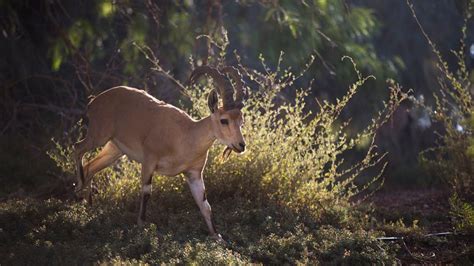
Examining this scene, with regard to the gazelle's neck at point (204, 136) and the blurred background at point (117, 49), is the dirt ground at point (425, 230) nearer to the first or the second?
the blurred background at point (117, 49)

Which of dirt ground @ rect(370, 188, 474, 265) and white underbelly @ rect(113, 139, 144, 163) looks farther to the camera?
white underbelly @ rect(113, 139, 144, 163)

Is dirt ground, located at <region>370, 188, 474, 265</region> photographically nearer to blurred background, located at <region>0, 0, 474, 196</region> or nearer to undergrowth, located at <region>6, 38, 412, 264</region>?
undergrowth, located at <region>6, 38, 412, 264</region>

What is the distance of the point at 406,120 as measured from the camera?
16906 mm

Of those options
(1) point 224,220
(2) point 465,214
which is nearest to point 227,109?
(1) point 224,220

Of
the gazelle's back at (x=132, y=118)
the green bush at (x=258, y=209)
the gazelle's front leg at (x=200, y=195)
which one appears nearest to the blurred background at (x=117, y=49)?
the gazelle's back at (x=132, y=118)

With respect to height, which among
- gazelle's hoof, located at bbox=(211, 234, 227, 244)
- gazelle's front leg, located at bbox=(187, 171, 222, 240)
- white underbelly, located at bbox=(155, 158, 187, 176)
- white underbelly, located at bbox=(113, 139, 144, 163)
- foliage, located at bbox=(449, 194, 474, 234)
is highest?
white underbelly, located at bbox=(113, 139, 144, 163)

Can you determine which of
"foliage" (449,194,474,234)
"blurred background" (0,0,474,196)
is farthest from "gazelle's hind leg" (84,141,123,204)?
"foliage" (449,194,474,234)

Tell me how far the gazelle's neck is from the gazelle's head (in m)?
0.07

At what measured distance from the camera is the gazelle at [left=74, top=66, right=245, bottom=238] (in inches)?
324

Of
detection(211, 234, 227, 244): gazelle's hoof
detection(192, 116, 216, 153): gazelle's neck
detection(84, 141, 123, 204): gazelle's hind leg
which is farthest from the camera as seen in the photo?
detection(84, 141, 123, 204): gazelle's hind leg

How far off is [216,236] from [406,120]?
9.52m

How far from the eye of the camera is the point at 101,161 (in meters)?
9.66

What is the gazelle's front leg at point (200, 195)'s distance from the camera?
27.4 ft

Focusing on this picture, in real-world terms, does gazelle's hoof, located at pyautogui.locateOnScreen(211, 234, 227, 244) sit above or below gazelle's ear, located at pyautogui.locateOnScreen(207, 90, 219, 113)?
below
